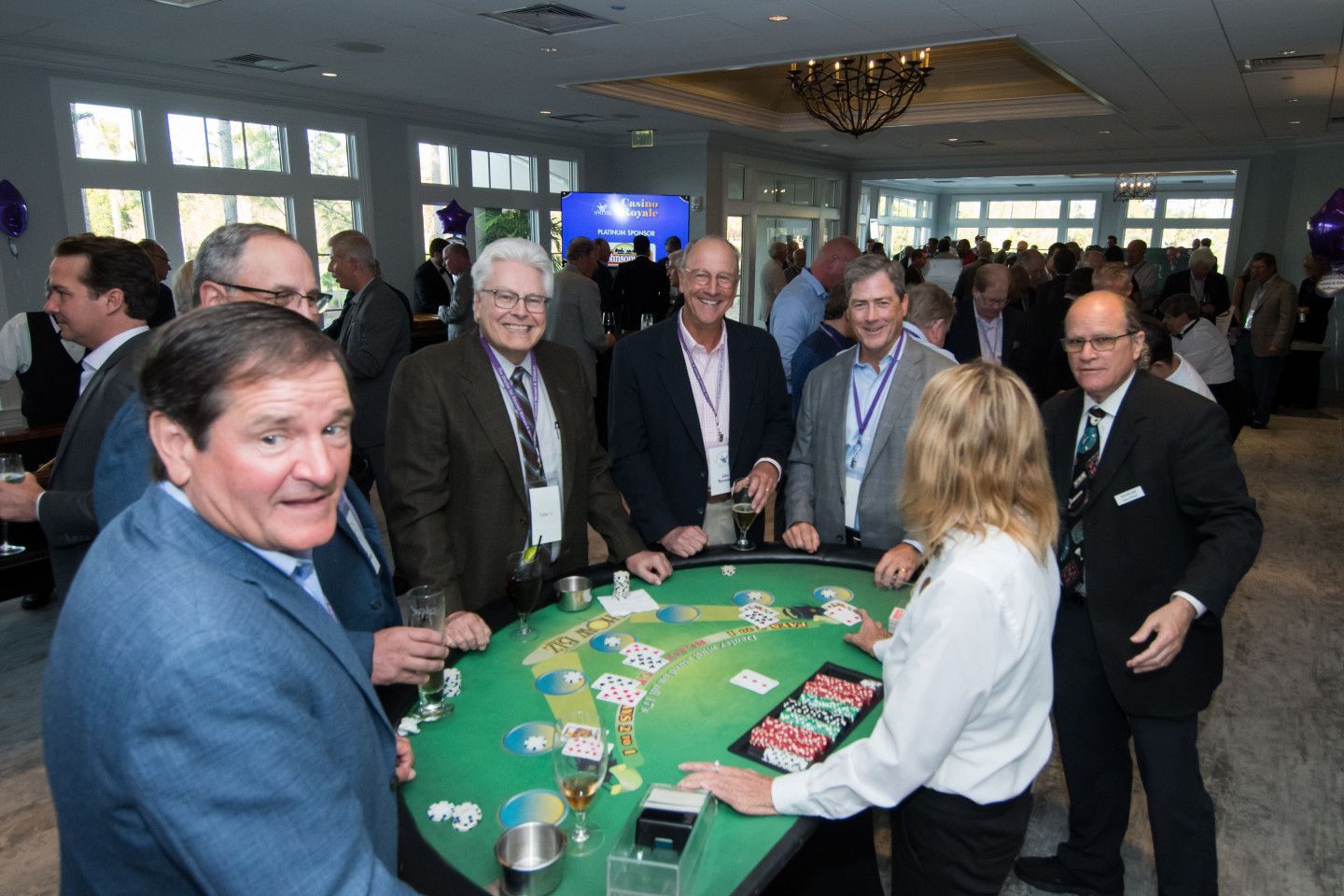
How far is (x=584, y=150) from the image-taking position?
1181 cm

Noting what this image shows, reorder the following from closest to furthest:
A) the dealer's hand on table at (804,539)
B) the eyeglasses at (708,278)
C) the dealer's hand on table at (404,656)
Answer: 1. the dealer's hand on table at (404,656)
2. the dealer's hand on table at (804,539)
3. the eyeglasses at (708,278)

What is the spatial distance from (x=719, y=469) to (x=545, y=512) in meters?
0.74

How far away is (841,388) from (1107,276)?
12.0ft

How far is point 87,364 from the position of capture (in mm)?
2332

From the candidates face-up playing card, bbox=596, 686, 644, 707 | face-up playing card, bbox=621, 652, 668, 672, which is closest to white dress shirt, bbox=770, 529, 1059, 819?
face-up playing card, bbox=596, 686, 644, 707

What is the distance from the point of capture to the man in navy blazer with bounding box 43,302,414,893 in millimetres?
779

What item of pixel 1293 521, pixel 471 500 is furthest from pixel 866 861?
pixel 1293 521

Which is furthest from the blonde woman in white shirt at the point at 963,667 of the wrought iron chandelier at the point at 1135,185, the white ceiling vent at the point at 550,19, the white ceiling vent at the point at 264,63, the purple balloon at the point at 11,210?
the wrought iron chandelier at the point at 1135,185

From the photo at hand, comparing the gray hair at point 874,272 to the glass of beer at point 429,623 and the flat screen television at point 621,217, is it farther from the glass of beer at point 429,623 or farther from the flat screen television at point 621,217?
the flat screen television at point 621,217

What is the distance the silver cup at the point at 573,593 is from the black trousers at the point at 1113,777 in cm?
123

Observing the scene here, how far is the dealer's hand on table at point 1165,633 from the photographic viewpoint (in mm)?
1887

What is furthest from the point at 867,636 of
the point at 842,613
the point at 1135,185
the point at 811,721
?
the point at 1135,185

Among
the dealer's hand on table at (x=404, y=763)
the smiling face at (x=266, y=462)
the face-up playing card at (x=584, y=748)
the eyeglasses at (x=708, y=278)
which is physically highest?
the eyeglasses at (x=708, y=278)

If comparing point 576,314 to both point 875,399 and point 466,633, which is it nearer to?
point 875,399
